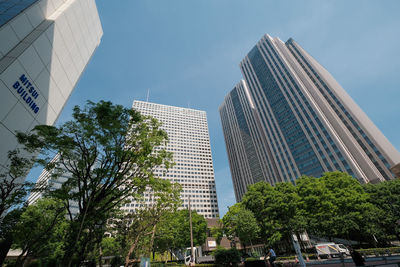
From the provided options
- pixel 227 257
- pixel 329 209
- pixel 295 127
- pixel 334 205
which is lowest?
pixel 227 257

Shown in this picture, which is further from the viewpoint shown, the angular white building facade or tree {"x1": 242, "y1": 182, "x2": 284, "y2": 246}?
tree {"x1": 242, "y1": 182, "x2": 284, "y2": 246}

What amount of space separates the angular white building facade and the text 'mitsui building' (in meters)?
72.9

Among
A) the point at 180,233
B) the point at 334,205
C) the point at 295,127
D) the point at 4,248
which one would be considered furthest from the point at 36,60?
the point at 295,127

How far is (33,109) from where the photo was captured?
18453 millimetres

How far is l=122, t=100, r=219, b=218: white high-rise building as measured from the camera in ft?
273

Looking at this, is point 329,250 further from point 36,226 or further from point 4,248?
point 36,226

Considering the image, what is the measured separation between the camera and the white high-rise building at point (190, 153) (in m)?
83.2

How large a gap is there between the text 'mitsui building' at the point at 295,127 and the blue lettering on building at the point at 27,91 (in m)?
72.9

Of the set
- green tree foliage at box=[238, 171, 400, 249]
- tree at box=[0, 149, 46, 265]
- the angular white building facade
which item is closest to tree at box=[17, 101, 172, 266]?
tree at box=[0, 149, 46, 265]

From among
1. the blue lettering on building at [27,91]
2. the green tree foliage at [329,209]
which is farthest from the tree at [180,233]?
the blue lettering on building at [27,91]

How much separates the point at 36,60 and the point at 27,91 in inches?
148

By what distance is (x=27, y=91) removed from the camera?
684 inches

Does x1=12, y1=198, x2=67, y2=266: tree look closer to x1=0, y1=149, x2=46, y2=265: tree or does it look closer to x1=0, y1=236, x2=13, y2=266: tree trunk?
x1=0, y1=149, x2=46, y2=265: tree

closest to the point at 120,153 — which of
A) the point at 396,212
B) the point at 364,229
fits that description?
the point at 364,229
